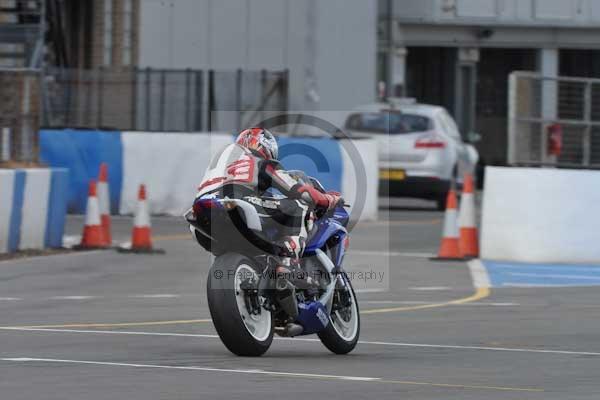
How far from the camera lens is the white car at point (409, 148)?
26859 millimetres

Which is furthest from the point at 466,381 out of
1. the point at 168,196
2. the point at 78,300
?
the point at 168,196

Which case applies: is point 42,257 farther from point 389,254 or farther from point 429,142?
point 429,142

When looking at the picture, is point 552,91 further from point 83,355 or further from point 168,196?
point 83,355

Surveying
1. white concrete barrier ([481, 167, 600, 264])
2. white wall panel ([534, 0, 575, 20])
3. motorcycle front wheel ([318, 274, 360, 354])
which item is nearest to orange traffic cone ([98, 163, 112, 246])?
white concrete barrier ([481, 167, 600, 264])

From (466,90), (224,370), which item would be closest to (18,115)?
→ (224,370)

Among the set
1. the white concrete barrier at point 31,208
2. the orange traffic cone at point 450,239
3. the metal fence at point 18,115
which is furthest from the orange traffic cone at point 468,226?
the metal fence at point 18,115

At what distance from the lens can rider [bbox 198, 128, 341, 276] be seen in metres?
9.52

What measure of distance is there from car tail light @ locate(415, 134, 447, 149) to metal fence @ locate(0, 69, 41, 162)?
8.38m

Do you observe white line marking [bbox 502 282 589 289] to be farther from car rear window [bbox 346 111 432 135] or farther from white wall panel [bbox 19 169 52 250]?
car rear window [bbox 346 111 432 135]

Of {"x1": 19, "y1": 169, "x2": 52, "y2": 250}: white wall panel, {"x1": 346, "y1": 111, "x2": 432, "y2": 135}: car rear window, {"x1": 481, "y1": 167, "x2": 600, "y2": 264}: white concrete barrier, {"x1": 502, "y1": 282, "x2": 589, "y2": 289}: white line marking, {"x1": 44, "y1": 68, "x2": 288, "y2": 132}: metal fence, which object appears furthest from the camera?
{"x1": 346, "y1": 111, "x2": 432, "y2": 135}: car rear window

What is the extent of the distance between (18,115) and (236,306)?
11102 millimetres

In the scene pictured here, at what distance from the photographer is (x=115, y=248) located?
19.1 metres

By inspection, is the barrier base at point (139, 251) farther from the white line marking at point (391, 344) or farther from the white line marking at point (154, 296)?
the white line marking at point (391, 344)

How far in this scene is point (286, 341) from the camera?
439 inches
